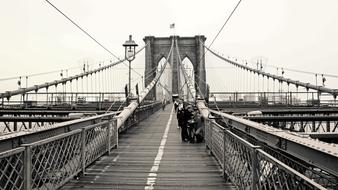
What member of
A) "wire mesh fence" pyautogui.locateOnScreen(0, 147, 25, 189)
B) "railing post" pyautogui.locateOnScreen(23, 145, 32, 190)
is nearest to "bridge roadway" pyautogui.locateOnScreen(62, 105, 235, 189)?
"railing post" pyautogui.locateOnScreen(23, 145, 32, 190)

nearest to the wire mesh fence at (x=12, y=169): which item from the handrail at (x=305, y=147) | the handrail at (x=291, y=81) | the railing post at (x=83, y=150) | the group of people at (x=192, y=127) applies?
the railing post at (x=83, y=150)

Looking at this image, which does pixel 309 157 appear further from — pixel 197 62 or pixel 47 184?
pixel 197 62

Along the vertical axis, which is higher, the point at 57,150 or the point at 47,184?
the point at 57,150

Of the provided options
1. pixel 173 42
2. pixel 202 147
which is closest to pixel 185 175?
pixel 202 147

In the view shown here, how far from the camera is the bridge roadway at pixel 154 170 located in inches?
288

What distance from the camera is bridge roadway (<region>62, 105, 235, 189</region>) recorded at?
24.0 feet

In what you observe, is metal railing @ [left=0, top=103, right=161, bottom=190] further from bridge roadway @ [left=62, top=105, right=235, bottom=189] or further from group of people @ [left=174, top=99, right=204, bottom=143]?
group of people @ [left=174, top=99, right=204, bottom=143]

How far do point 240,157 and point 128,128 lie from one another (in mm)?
14111

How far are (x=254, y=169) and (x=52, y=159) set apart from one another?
124 inches

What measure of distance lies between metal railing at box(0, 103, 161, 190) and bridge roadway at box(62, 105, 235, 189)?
12.4 inches

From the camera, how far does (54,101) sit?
39.8 meters

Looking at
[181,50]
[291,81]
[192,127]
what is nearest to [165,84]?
[181,50]

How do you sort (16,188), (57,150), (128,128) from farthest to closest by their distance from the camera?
(128,128) < (57,150) < (16,188)

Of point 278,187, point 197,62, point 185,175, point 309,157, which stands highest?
point 197,62
